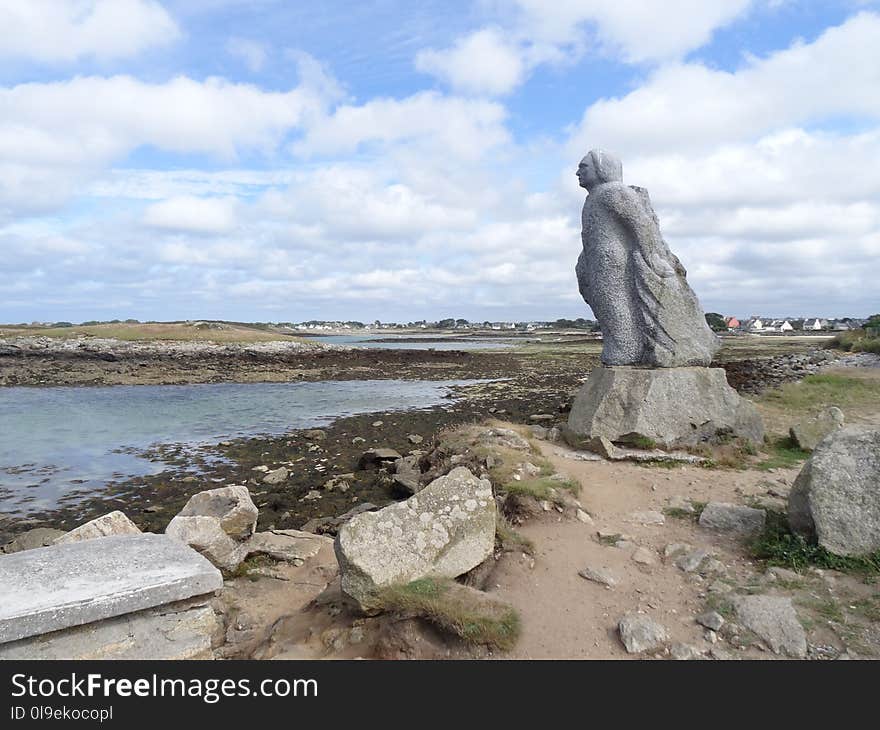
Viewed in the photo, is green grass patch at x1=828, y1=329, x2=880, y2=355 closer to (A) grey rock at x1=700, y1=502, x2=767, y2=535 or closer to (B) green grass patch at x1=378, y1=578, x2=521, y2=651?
(A) grey rock at x1=700, y1=502, x2=767, y2=535

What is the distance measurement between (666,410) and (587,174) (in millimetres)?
4605

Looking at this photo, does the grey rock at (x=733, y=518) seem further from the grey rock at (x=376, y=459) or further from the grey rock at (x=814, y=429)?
the grey rock at (x=376, y=459)

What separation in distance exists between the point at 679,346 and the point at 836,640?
269 inches

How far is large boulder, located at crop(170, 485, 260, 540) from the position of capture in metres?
7.70

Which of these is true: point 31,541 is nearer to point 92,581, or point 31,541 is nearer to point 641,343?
point 92,581

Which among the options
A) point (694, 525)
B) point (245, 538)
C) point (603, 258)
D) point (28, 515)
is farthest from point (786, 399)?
point (28, 515)

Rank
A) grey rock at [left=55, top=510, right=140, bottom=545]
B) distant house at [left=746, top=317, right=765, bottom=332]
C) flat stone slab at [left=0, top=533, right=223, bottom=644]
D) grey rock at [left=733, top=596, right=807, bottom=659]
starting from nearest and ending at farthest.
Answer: flat stone slab at [left=0, top=533, right=223, bottom=644] → grey rock at [left=733, top=596, right=807, bottom=659] → grey rock at [left=55, top=510, right=140, bottom=545] → distant house at [left=746, top=317, right=765, bottom=332]

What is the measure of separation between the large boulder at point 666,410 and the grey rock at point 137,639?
22.3 feet

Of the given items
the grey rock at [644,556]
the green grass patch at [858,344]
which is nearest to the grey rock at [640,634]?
the grey rock at [644,556]

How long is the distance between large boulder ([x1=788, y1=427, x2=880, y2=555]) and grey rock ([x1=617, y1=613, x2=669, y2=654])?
1.93m

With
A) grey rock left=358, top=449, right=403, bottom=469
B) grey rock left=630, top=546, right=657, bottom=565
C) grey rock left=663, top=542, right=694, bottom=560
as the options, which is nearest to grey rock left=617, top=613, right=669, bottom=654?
grey rock left=630, top=546, right=657, bottom=565

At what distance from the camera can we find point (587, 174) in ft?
36.8

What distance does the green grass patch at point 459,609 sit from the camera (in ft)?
14.4
